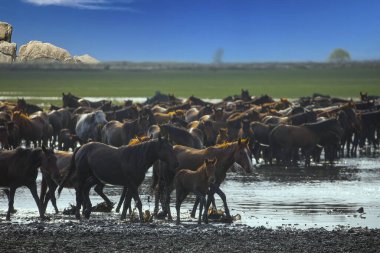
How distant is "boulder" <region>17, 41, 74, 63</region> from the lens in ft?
50.2

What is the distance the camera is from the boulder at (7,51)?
1524cm

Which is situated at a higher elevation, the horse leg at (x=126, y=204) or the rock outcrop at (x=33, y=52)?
the rock outcrop at (x=33, y=52)

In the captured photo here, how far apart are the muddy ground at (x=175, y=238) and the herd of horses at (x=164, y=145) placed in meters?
0.81

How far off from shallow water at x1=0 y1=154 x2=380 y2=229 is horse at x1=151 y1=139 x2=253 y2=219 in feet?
1.08

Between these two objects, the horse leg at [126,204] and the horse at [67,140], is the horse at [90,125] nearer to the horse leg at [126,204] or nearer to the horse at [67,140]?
the horse at [67,140]

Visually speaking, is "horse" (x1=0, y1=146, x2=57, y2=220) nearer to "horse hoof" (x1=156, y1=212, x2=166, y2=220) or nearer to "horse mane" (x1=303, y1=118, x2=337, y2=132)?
"horse hoof" (x1=156, y1=212, x2=166, y2=220)

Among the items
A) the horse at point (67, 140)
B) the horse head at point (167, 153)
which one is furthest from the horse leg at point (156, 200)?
the horse at point (67, 140)

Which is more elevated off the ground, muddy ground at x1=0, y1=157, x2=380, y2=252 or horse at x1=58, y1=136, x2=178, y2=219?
horse at x1=58, y1=136, x2=178, y2=219

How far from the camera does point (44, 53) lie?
15.2 meters

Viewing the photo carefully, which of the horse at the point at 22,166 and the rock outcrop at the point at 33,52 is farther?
the rock outcrop at the point at 33,52

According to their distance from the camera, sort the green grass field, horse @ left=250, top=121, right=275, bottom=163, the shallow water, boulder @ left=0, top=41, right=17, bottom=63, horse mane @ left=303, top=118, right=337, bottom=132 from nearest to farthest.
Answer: the shallow water → boulder @ left=0, top=41, right=17, bottom=63 → horse mane @ left=303, top=118, right=337, bottom=132 → horse @ left=250, top=121, right=275, bottom=163 → the green grass field

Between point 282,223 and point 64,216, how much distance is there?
3.53 m

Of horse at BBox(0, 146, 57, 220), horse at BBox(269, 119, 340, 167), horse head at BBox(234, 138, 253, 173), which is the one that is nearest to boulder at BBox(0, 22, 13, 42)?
horse at BBox(0, 146, 57, 220)

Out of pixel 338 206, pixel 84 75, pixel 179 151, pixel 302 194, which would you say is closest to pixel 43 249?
pixel 179 151
